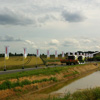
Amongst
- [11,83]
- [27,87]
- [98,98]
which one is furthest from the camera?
[27,87]

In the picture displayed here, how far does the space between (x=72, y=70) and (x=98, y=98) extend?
938 inches

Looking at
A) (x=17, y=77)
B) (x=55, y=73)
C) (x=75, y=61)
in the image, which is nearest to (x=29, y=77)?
(x=17, y=77)

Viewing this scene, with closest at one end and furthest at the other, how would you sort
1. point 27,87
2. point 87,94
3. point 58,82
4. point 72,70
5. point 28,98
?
point 87,94 < point 28,98 < point 27,87 < point 58,82 < point 72,70

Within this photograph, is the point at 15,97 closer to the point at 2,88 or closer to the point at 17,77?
the point at 2,88

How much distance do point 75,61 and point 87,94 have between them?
136ft

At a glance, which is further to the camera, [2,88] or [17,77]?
→ [17,77]

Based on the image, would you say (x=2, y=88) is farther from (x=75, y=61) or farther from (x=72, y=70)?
(x=75, y=61)

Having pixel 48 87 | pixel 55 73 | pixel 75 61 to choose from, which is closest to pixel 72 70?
pixel 55 73

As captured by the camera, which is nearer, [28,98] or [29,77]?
[28,98]

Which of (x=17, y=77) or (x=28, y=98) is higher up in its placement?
(x=17, y=77)

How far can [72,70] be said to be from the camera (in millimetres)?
40344

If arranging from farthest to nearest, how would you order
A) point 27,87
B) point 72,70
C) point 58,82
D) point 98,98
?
point 72,70, point 58,82, point 27,87, point 98,98

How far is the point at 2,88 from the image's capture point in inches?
782

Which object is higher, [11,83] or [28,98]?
[11,83]
